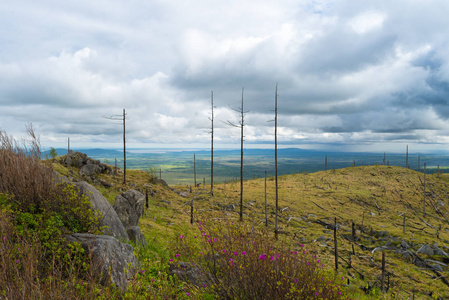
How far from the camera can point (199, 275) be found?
7211 millimetres

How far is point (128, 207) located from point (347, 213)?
35.8 meters

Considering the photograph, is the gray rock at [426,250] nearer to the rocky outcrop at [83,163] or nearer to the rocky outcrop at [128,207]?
the rocky outcrop at [128,207]

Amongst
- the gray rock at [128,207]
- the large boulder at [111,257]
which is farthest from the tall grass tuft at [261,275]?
the gray rock at [128,207]

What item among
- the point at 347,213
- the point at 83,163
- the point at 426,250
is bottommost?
the point at 347,213

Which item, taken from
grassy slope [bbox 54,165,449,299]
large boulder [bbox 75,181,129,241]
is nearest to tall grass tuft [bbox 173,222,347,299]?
grassy slope [bbox 54,165,449,299]

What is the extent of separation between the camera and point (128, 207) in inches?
606

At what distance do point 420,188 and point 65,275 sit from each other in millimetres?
72049

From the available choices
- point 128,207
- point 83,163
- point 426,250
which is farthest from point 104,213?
point 426,250

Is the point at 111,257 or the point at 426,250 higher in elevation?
the point at 111,257

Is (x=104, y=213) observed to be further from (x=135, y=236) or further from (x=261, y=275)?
(x=261, y=275)

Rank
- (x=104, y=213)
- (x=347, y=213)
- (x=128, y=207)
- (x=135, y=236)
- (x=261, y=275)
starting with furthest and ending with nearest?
1. (x=347, y=213)
2. (x=128, y=207)
3. (x=135, y=236)
4. (x=104, y=213)
5. (x=261, y=275)

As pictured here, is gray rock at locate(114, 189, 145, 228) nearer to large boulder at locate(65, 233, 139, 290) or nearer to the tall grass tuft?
large boulder at locate(65, 233, 139, 290)

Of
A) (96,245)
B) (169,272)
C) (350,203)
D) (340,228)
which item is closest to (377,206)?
(350,203)

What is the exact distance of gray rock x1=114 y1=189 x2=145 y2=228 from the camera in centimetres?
1499
